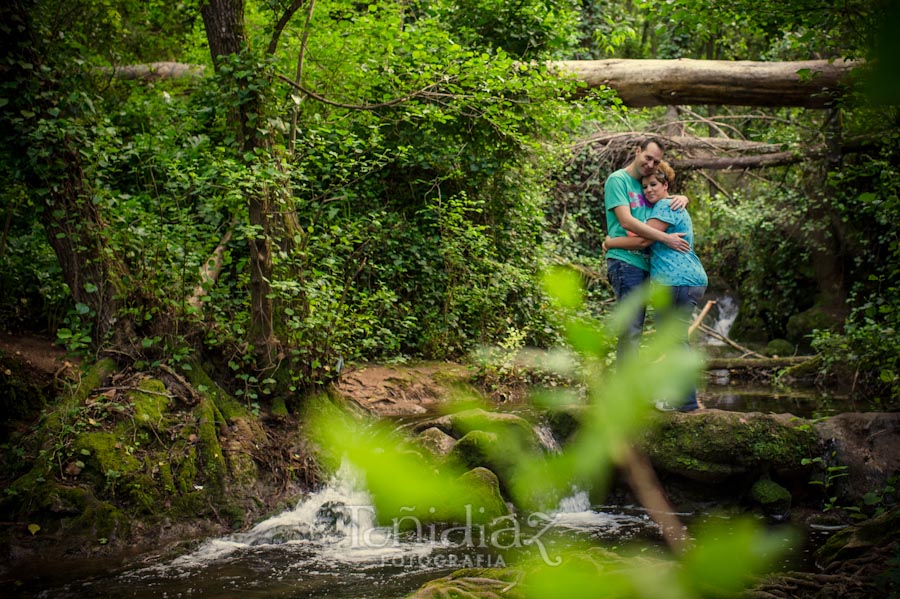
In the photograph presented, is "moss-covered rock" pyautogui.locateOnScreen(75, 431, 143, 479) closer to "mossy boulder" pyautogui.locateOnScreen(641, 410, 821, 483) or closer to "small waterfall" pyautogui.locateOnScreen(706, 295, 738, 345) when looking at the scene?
"mossy boulder" pyautogui.locateOnScreen(641, 410, 821, 483)

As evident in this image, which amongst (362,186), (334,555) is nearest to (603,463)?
(334,555)

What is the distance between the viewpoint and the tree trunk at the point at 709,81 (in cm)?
1018

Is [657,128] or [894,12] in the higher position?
[657,128]

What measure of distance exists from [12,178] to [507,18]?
7.29m

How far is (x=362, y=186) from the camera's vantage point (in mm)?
10320

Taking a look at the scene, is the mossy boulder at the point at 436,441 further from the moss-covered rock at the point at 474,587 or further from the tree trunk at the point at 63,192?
the moss-covered rock at the point at 474,587

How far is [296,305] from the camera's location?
23.0ft

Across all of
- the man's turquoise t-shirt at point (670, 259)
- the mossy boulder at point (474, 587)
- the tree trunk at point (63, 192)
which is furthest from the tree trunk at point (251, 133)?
the man's turquoise t-shirt at point (670, 259)

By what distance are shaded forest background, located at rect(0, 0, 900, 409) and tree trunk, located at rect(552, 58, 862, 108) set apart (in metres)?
0.57

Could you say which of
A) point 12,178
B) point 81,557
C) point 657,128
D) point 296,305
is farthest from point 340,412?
point 657,128

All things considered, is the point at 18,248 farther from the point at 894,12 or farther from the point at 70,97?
the point at 894,12

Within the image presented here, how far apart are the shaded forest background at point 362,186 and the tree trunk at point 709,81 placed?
22.4 inches

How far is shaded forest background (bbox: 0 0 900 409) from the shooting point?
6.15 meters

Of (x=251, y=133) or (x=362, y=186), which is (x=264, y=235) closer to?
(x=251, y=133)
